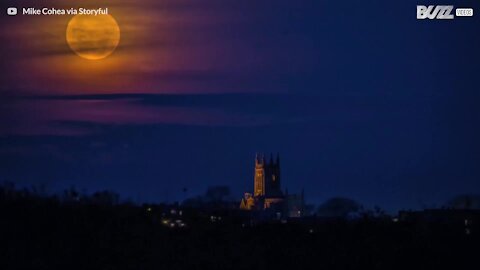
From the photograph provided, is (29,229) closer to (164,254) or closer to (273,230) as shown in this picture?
(164,254)

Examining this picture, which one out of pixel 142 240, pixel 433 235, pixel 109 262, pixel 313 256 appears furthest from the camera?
pixel 433 235

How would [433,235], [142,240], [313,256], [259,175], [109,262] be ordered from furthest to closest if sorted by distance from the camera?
1. [259,175]
2. [433,235]
3. [313,256]
4. [142,240]
5. [109,262]

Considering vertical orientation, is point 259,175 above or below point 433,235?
above

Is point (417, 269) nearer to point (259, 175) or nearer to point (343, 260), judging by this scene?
point (343, 260)

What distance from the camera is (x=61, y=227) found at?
55.4 feet

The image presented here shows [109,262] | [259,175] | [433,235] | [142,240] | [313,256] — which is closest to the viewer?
[109,262]

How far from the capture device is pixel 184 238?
60.5 feet

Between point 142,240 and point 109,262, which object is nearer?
point 109,262

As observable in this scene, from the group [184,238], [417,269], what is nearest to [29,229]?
[184,238]

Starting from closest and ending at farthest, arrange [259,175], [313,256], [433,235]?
[313,256]
[433,235]
[259,175]

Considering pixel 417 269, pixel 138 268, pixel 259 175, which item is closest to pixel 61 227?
pixel 138 268

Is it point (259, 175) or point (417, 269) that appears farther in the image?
point (259, 175)

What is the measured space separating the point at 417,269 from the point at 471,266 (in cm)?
134

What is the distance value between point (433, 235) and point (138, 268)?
7178 millimetres
